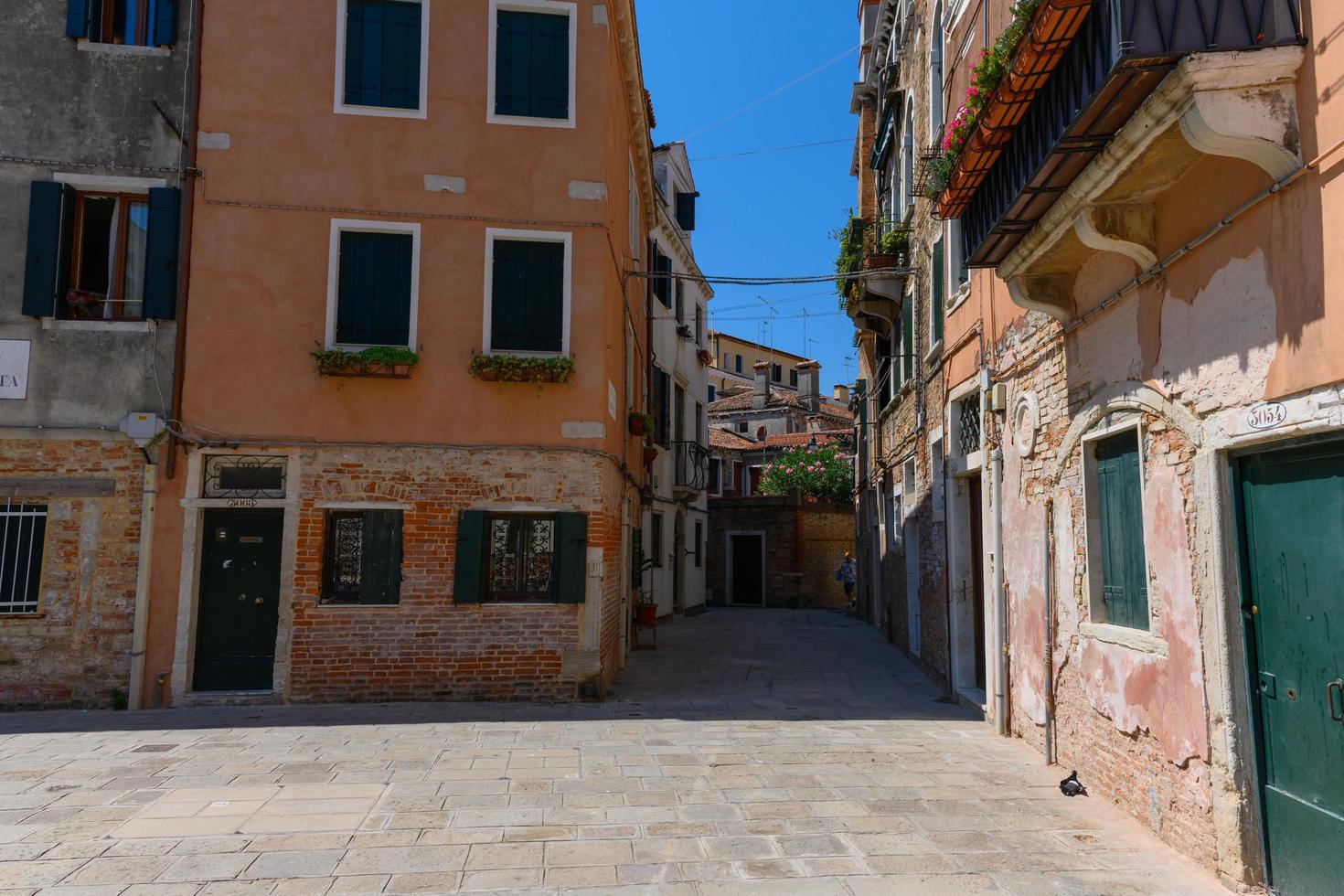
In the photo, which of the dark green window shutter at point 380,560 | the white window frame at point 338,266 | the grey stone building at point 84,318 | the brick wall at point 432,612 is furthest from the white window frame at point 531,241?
the grey stone building at point 84,318

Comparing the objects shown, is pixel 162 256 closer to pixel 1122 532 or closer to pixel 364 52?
pixel 364 52

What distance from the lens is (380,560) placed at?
372 inches

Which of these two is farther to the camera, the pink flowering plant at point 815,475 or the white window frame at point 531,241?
the pink flowering plant at point 815,475

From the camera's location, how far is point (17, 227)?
949cm

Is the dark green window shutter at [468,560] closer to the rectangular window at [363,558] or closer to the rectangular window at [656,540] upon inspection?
the rectangular window at [363,558]

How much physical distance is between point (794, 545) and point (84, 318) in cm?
2005

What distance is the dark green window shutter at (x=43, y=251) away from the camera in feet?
30.8

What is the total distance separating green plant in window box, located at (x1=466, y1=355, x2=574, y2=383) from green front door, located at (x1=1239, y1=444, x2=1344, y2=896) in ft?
21.9

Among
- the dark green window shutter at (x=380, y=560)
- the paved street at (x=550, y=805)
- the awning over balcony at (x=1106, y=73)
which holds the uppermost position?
the awning over balcony at (x=1106, y=73)

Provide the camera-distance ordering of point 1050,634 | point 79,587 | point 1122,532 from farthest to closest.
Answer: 1. point 79,587
2. point 1050,634
3. point 1122,532

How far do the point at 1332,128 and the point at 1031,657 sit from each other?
4.72 metres

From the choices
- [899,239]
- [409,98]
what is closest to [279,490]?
[409,98]

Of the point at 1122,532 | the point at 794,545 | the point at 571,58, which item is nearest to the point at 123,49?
the point at 571,58

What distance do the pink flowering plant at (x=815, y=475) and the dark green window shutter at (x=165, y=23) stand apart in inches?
821
